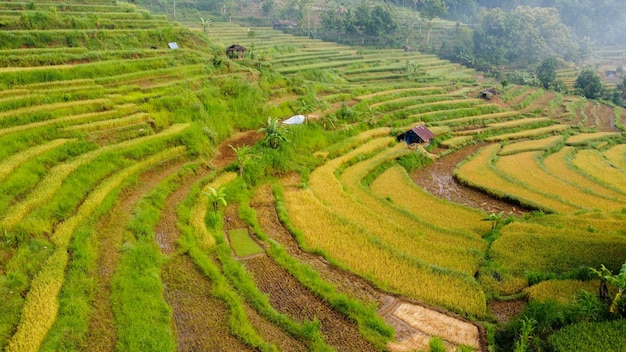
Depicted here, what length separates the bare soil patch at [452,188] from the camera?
64.7ft

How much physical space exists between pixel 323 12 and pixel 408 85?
40.3 m

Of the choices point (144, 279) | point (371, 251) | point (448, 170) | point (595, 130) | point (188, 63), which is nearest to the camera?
point (144, 279)

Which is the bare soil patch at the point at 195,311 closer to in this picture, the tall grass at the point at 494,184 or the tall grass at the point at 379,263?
the tall grass at the point at 379,263

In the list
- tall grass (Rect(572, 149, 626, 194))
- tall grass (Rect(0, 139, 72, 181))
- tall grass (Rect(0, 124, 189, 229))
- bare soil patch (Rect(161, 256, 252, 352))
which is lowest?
tall grass (Rect(572, 149, 626, 194))

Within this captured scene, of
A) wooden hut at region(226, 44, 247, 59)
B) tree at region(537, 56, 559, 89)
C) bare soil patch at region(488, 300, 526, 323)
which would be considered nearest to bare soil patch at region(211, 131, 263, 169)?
bare soil patch at region(488, 300, 526, 323)

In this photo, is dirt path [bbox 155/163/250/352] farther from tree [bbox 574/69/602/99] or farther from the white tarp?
tree [bbox 574/69/602/99]

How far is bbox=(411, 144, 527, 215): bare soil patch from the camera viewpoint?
19.7 meters

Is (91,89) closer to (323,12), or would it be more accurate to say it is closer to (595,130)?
(595,130)

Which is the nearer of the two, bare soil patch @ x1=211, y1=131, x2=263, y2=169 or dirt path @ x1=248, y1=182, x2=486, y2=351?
dirt path @ x1=248, y1=182, x2=486, y2=351

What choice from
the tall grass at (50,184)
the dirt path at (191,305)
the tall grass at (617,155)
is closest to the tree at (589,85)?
the tall grass at (617,155)

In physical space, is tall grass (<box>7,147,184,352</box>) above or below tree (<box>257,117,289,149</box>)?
below

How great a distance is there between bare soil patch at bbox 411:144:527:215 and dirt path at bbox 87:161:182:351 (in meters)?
13.1

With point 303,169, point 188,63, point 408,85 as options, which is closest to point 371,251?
point 303,169

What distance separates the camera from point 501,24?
78.8 metres
